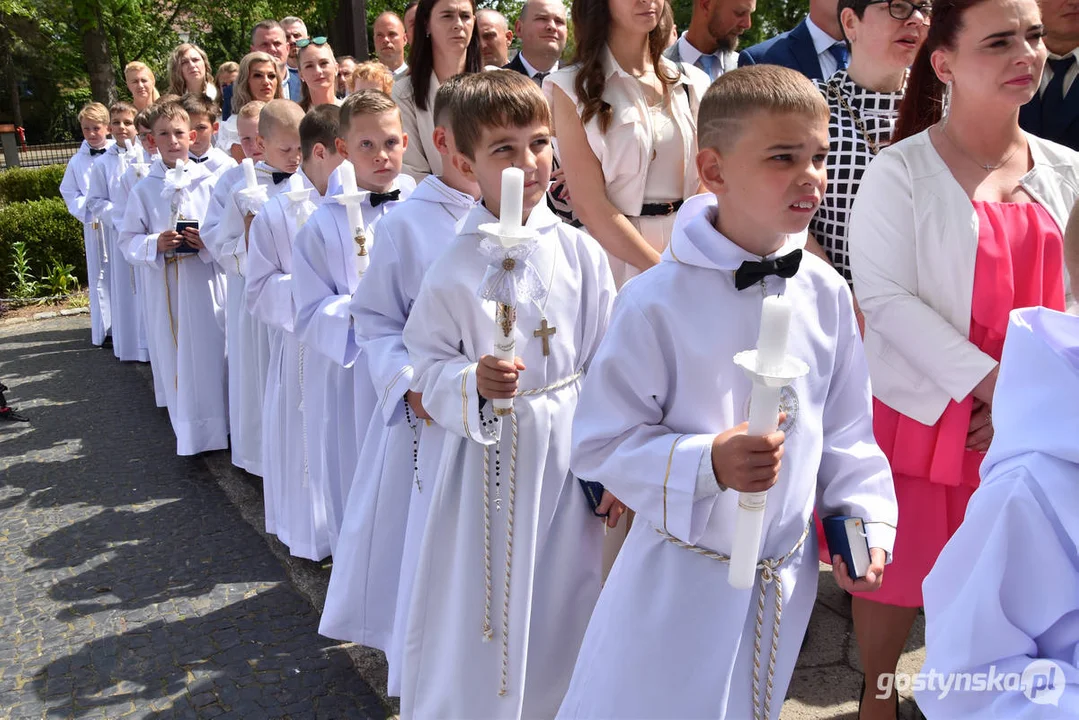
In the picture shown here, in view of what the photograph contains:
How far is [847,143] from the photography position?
139 inches

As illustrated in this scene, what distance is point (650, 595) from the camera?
91.7 inches

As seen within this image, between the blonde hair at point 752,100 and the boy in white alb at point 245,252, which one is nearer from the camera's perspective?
the blonde hair at point 752,100

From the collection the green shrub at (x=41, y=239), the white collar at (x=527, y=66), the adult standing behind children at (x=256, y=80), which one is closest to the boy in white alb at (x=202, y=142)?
the adult standing behind children at (x=256, y=80)

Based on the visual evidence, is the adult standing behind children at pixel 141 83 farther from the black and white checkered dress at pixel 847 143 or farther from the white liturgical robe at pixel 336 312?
the black and white checkered dress at pixel 847 143

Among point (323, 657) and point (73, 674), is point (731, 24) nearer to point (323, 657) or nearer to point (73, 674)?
point (323, 657)

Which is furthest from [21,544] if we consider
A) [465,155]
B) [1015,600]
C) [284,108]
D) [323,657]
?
[1015,600]

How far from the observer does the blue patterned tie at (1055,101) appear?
12.9 feet

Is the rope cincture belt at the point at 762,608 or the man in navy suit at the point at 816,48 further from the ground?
the man in navy suit at the point at 816,48

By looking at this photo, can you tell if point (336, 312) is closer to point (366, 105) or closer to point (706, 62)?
point (366, 105)

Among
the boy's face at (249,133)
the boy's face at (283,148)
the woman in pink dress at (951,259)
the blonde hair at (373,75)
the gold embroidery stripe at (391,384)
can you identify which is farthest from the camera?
the boy's face at (249,133)

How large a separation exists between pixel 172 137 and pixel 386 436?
4.13 metres

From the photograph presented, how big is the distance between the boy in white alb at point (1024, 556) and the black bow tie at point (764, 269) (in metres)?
0.66

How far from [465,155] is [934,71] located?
1.42m

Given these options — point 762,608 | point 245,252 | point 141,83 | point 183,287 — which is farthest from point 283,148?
point 141,83
